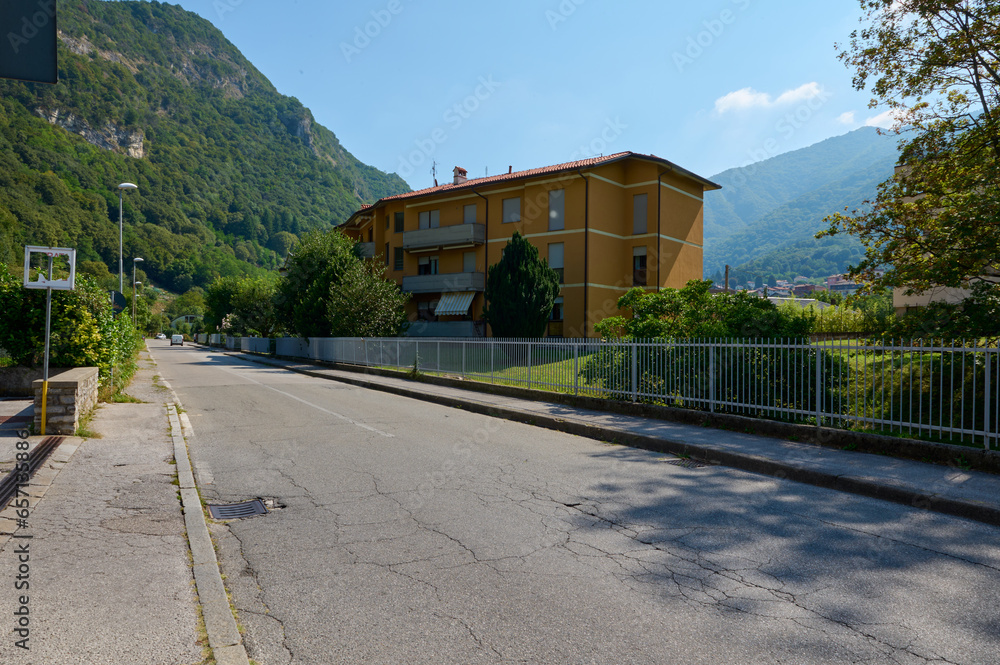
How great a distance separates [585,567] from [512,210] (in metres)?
34.2

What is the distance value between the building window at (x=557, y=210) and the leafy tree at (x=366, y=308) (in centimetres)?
1051

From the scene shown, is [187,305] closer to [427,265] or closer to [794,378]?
[427,265]

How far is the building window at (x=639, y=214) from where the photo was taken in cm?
3525

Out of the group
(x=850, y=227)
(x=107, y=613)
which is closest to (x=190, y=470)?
(x=107, y=613)

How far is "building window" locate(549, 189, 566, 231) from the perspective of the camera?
34.5 m

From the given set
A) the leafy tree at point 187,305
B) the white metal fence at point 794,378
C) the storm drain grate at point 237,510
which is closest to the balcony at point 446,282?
the white metal fence at point 794,378

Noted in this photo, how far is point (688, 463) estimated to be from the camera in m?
7.61

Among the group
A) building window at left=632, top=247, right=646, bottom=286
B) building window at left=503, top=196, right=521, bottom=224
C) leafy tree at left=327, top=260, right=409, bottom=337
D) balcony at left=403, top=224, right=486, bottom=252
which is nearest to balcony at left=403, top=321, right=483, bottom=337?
leafy tree at left=327, top=260, right=409, bottom=337

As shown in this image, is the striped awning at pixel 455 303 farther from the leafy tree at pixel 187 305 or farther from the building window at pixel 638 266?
the leafy tree at pixel 187 305

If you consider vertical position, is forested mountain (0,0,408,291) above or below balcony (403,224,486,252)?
above

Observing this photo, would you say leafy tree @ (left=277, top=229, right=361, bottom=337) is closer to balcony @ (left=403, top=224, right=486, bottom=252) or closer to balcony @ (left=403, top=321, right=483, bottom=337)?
balcony @ (left=403, top=224, right=486, bottom=252)

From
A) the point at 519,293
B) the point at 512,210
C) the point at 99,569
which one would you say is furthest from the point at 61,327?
the point at 512,210

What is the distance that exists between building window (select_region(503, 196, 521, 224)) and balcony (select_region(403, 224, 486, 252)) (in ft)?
5.61

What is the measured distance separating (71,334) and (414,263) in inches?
1236
